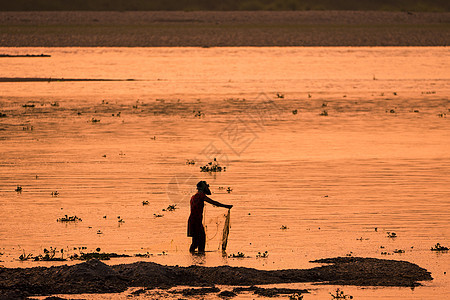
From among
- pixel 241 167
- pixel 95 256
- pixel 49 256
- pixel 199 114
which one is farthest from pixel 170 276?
pixel 199 114

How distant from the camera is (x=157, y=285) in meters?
15.8

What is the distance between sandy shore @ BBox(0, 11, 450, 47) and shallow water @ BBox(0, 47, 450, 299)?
5420cm

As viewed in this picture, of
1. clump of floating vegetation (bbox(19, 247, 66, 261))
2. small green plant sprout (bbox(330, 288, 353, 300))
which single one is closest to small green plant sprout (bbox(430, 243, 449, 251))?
small green plant sprout (bbox(330, 288, 353, 300))

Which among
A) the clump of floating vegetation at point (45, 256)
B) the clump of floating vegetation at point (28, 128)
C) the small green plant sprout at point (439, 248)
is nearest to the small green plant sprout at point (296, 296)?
the small green plant sprout at point (439, 248)

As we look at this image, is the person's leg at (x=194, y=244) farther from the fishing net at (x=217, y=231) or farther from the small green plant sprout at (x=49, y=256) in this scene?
the small green plant sprout at (x=49, y=256)

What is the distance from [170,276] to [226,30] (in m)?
128

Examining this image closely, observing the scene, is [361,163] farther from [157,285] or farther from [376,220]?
[157,285]

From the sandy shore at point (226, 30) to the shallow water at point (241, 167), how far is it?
2134 inches

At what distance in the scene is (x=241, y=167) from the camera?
100 ft

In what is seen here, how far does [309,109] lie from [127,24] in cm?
11238

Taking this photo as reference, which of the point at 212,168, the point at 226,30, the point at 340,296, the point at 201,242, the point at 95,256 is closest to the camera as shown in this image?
the point at 340,296

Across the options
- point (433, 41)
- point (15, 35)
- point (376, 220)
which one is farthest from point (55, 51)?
point (376, 220)

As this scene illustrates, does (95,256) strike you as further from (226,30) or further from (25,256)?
(226,30)

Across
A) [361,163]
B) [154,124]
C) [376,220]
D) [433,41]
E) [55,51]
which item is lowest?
[376,220]
